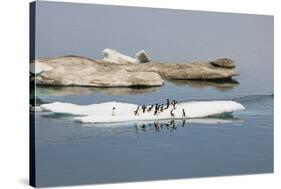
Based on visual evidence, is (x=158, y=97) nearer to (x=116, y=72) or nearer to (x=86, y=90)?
(x=116, y=72)

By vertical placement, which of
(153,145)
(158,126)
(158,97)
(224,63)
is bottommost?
(153,145)

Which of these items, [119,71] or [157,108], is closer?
[119,71]

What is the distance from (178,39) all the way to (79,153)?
1969 millimetres

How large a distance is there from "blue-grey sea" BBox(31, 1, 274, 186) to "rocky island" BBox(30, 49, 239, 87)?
8 centimetres

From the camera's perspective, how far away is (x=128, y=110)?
9.48 meters

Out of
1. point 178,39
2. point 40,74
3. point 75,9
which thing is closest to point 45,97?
point 40,74

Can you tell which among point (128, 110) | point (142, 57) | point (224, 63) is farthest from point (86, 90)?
point (224, 63)

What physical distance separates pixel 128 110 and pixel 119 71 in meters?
0.48

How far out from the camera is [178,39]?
991cm

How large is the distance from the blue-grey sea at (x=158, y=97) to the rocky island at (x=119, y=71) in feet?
0.27

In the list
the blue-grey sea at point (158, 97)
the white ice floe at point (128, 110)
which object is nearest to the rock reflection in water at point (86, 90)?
the blue-grey sea at point (158, 97)

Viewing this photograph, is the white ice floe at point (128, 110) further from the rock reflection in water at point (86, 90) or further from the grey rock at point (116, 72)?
the grey rock at point (116, 72)

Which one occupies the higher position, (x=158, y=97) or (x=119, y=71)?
(x=119, y=71)

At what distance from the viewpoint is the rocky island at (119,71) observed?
358 inches
